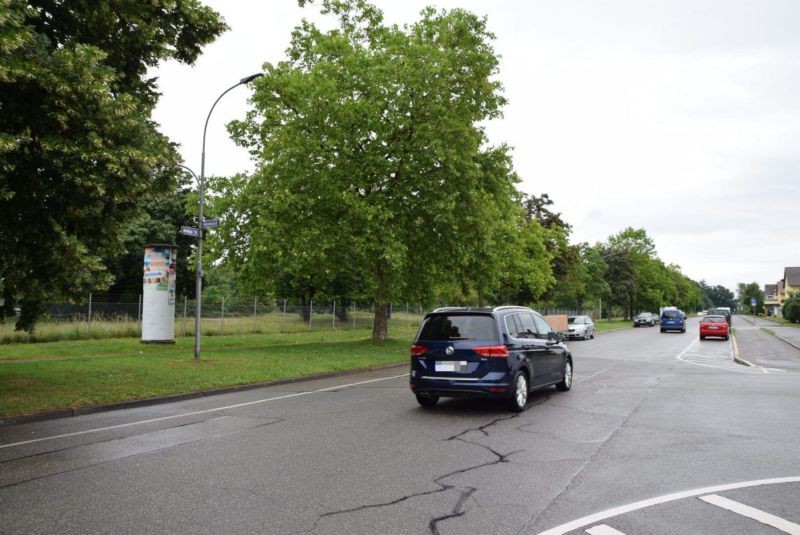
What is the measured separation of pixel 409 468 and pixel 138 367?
10791mm

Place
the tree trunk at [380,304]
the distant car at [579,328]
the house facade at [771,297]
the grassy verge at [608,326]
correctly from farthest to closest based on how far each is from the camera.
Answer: the house facade at [771,297], the grassy verge at [608,326], the distant car at [579,328], the tree trunk at [380,304]

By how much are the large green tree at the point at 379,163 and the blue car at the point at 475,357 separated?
1063 cm

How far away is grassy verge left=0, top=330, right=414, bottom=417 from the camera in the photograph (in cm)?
1098

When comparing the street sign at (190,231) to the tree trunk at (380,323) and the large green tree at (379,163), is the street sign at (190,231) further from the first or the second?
the tree trunk at (380,323)

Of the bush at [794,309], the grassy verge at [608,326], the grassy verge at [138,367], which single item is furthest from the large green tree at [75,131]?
the bush at [794,309]

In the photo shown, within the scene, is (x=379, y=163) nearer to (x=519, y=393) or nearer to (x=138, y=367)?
(x=138, y=367)

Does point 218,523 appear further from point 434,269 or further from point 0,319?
point 434,269

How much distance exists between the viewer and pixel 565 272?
53500 millimetres

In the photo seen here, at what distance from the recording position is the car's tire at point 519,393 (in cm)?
988

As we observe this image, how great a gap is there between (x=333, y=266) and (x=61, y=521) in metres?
19.0

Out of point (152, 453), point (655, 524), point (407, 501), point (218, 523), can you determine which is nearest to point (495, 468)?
point (407, 501)

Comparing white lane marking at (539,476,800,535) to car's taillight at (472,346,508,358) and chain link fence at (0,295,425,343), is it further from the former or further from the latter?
chain link fence at (0,295,425,343)

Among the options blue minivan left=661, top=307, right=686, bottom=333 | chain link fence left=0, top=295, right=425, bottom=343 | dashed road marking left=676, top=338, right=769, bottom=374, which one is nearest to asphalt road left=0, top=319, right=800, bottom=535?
dashed road marking left=676, top=338, right=769, bottom=374

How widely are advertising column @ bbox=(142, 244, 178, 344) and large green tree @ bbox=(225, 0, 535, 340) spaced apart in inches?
110
